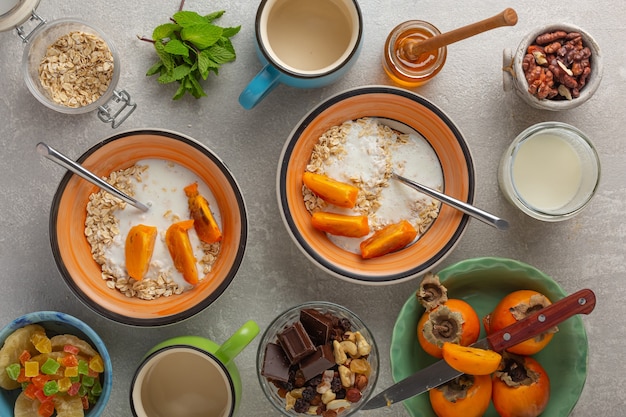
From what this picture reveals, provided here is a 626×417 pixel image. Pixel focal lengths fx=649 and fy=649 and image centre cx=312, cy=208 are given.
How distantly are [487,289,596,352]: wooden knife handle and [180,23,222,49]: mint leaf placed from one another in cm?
76

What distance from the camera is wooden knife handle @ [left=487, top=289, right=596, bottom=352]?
1094mm

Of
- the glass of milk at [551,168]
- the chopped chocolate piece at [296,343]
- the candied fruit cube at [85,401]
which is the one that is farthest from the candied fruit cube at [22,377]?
the glass of milk at [551,168]

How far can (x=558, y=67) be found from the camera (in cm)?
123

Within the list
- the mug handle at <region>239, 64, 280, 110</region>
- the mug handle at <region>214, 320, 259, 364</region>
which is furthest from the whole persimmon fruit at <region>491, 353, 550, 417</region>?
the mug handle at <region>239, 64, 280, 110</region>

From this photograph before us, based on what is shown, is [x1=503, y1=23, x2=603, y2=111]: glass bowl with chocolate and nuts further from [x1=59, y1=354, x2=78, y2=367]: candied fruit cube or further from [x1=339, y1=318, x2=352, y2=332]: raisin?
[x1=59, y1=354, x2=78, y2=367]: candied fruit cube

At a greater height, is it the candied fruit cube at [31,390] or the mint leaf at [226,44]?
the mint leaf at [226,44]

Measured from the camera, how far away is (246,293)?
1.30 metres

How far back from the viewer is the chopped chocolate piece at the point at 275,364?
3.69 feet

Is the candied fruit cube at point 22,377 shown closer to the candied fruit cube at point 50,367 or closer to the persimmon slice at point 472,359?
the candied fruit cube at point 50,367

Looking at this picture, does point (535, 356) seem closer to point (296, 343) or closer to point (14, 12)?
point (296, 343)

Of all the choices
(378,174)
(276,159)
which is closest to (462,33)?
(378,174)

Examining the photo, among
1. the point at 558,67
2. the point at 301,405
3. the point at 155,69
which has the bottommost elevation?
the point at 301,405

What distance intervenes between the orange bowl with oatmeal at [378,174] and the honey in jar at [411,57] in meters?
0.08

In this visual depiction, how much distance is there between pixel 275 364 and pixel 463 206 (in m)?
0.44
